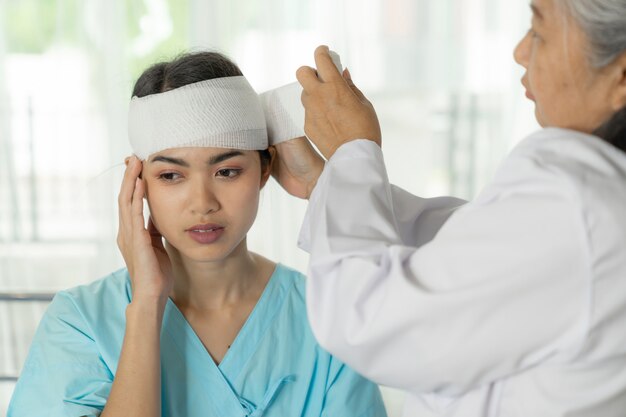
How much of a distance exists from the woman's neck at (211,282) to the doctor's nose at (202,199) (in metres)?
0.16

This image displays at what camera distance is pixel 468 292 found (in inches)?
34.2

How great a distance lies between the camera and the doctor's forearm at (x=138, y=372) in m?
1.33

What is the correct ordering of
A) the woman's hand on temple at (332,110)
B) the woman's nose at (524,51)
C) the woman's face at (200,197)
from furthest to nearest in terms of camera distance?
the woman's face at (200,197)
the woman's hand on temple at (332,110)
the woman's nose at (524,51)

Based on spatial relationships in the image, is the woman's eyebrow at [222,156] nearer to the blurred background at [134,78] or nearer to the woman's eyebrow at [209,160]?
the woman's eyebrow at [209,160]

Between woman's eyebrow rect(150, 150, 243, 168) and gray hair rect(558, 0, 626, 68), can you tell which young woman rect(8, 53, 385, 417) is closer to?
woman's eyebrow rect(150, 150, 243, 168)

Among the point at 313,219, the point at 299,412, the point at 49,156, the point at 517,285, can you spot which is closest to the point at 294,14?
the point at 49,156

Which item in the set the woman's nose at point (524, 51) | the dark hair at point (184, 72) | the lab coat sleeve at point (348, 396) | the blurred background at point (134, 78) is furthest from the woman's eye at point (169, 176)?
the blurred background at point (134, 78)

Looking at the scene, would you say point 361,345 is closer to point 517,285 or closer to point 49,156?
point 517,285

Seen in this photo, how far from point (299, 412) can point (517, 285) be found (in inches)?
27.4

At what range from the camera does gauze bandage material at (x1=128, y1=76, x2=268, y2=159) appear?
141cm

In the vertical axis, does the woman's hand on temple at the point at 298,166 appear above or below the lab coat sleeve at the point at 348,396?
above

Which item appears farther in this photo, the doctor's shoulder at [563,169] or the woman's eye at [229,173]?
the woman's eye at [229,173]

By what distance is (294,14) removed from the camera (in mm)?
3320

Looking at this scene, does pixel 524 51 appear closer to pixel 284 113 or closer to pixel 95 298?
pixel 284 113
